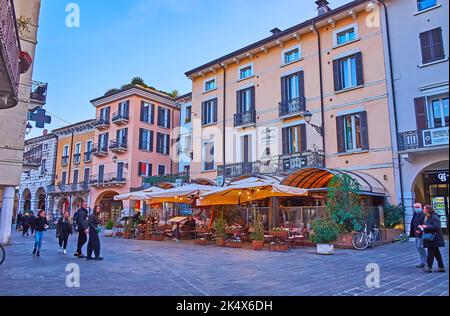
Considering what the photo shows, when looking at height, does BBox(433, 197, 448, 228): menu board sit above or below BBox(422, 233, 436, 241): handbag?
above

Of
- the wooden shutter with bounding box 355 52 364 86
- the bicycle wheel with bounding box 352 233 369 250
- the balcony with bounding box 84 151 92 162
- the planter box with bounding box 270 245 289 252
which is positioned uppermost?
the wooden shutter with bounding box 355 52 364 86

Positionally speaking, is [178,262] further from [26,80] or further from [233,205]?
[26,80]

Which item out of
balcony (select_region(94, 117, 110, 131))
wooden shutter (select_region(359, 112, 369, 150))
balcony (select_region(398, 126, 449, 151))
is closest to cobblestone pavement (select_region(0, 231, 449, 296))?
balcony (select_region(398, 126, 449, 151))

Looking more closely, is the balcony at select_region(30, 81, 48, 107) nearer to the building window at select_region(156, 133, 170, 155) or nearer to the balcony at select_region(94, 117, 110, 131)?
the balcony at select_region(94, 117, 110, 131)

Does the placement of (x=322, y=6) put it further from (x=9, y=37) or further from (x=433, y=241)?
(x=9, y=37)

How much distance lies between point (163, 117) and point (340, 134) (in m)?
21.9

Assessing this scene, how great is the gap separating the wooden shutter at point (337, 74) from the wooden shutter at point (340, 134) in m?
1.67

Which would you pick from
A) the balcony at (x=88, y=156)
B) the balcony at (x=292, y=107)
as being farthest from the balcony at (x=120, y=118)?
the balcony at (x=292, y=107)

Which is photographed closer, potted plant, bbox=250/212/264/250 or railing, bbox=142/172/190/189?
potted plant, bbox=250/212/264/250

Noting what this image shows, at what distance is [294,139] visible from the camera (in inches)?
819

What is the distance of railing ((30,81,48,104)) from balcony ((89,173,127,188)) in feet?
53.5

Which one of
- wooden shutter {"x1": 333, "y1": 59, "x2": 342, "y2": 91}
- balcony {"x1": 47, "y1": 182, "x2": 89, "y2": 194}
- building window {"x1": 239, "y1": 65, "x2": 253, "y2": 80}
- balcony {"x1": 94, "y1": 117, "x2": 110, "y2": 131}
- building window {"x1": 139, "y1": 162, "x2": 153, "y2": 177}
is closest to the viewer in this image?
wooden shutter {"x1": 333, "y1": 59, "x2": 342, "y2": 91}

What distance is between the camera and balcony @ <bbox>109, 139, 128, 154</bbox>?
33.8 metres

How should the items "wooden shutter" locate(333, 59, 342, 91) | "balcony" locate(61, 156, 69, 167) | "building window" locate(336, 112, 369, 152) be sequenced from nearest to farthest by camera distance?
1. "building window" locate(336, 112, 369, 152)
2. "wooden shutter" locate(333, 59, 342, 91)
3. "balcony" locate(61, 156, 69, 167)
